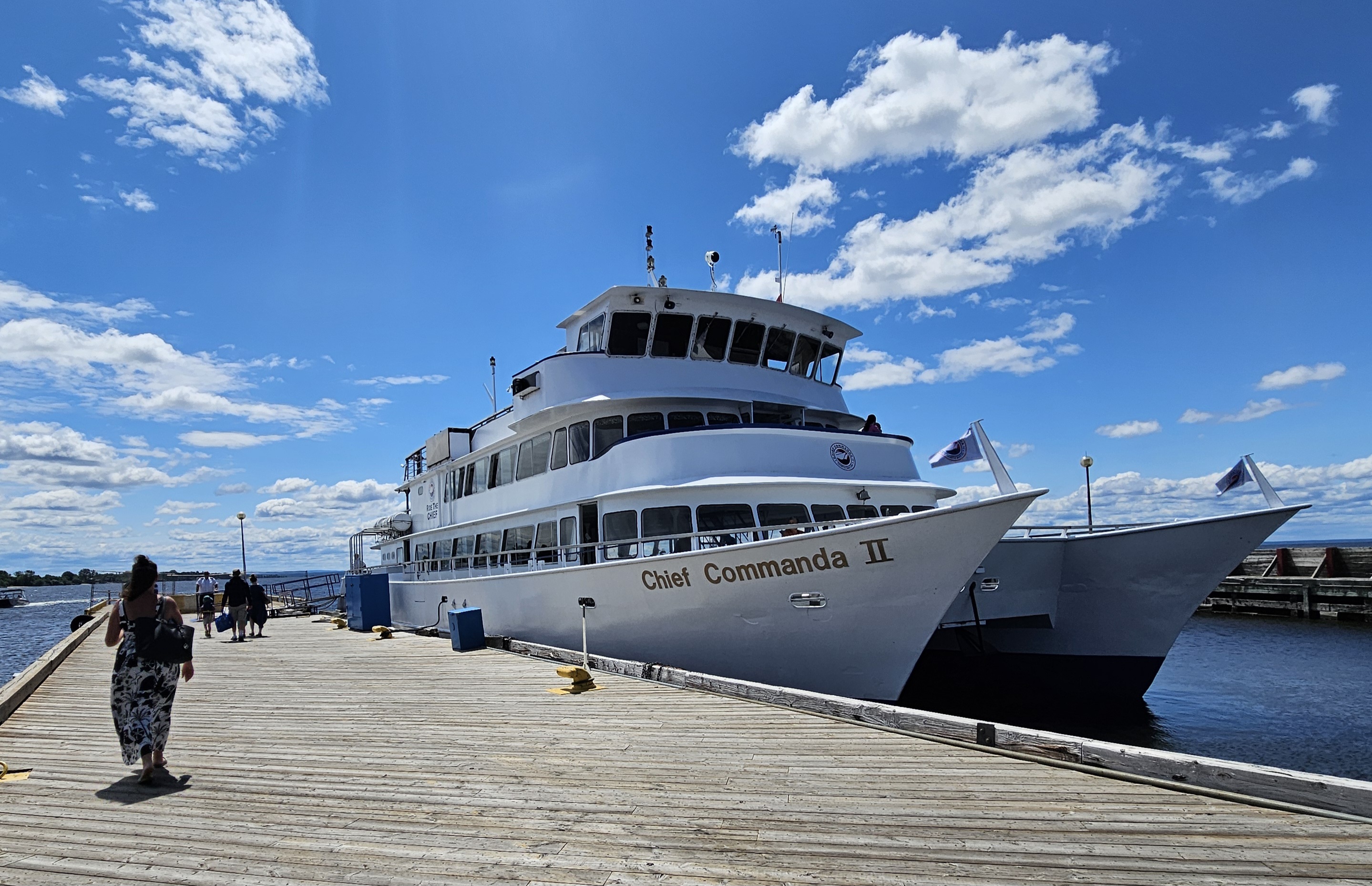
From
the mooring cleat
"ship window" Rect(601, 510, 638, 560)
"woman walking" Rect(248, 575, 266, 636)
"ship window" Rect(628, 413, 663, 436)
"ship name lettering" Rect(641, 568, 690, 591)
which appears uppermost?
"ship window" Rect(628, 413, 663, 436)

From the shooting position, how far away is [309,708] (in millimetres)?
8125

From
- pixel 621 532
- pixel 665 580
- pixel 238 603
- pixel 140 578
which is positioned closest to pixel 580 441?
pixel 621 532

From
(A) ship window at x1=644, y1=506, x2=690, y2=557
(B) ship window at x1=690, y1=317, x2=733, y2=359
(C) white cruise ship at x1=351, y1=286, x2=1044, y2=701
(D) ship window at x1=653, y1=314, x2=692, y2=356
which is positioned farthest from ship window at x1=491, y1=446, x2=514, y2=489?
(A) ship window at x1=644, y1=506, x2=690, y2=557

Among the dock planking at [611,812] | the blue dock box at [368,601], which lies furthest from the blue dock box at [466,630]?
the blue dock box at [368,601]

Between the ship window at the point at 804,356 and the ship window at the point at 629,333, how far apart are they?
289 centimetres

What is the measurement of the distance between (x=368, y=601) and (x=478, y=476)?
445 centimetres

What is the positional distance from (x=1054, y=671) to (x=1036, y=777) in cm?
802

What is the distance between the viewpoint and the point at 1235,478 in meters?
9.66

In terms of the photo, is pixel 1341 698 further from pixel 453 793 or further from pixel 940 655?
pixel 453 793

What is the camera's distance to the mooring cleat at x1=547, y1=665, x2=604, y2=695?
853 cm

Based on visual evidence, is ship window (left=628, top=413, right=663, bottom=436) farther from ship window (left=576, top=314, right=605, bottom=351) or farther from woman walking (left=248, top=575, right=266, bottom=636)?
woman walking (left=248, top=575, right=266, bottom=636)

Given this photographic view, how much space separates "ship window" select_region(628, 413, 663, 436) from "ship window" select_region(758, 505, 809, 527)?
117 inches

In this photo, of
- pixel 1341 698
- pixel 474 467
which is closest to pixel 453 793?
pixel 474 467

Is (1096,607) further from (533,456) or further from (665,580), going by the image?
(533,456)
